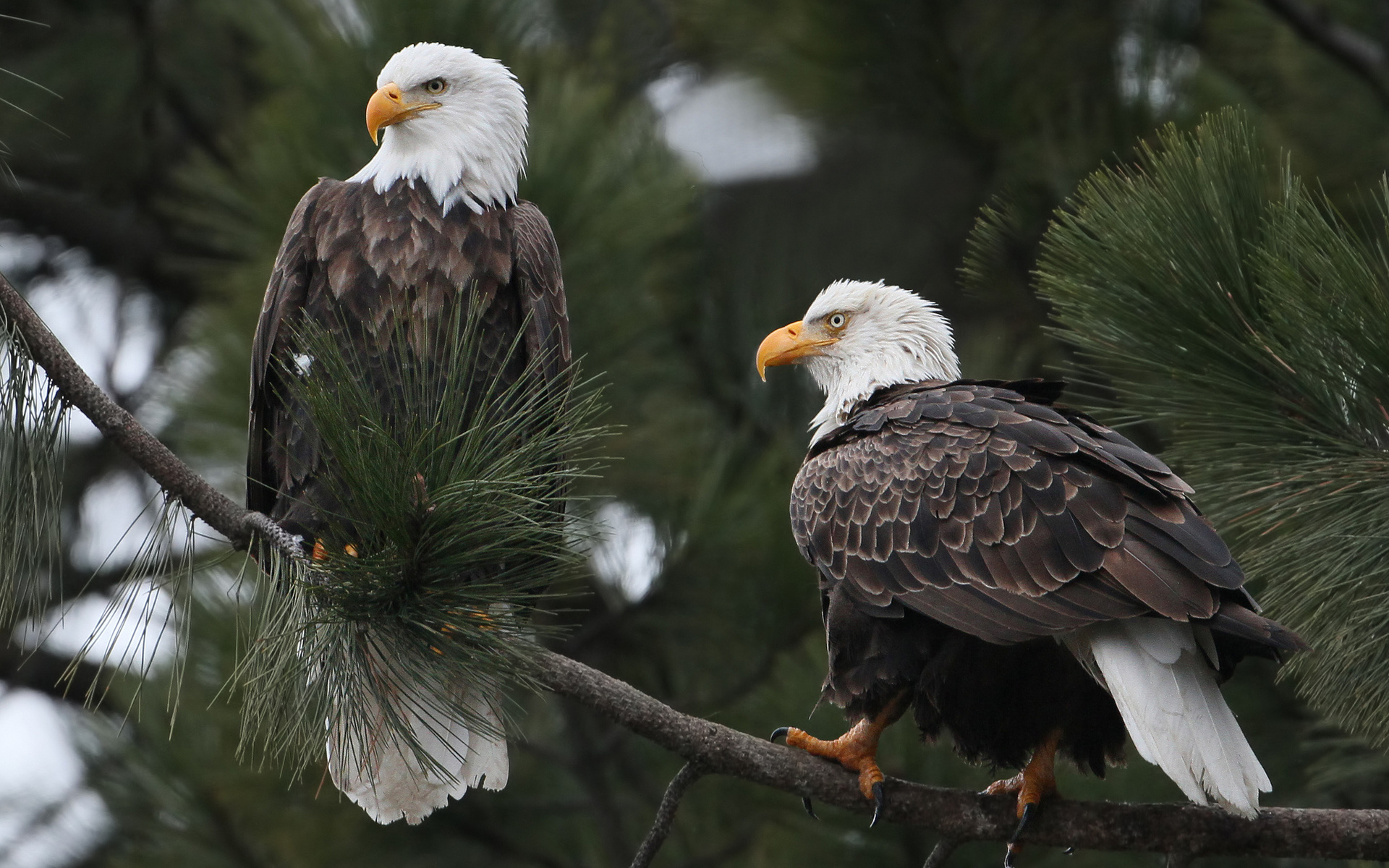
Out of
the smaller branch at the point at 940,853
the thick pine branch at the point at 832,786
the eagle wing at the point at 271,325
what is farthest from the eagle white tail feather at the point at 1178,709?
the eagle wing at the point at 271,325

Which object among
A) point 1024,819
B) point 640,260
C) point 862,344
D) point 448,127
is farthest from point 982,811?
point 640,260

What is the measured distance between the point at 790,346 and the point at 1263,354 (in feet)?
4.94

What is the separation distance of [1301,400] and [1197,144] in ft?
1.61

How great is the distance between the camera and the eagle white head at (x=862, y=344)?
11.9ft

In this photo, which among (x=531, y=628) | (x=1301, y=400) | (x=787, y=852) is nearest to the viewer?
(x=531, y=628)

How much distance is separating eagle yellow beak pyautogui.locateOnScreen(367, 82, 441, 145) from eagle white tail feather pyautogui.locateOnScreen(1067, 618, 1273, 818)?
1976 millimetres

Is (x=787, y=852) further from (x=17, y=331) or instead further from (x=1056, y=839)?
(x=17, y=331)

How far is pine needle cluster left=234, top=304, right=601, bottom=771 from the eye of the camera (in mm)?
2115

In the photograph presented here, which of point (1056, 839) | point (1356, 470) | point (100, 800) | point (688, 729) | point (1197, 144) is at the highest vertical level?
point (1197, 144)

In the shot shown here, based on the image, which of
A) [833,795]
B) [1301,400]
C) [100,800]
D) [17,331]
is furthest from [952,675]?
[100,800]

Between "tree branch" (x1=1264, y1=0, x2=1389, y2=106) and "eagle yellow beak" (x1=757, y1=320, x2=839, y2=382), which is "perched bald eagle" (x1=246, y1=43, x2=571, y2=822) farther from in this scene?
"tree branch" (x1=1264, y1=0, x2=1389, y2=106)

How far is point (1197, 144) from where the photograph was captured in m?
2.61

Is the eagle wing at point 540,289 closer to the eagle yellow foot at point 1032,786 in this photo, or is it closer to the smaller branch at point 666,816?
the smaller branch at point 666,816

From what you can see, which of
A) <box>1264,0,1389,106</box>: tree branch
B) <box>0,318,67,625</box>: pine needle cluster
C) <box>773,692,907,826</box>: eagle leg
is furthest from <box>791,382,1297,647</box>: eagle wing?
<box>1264,0,1389,106</box>: tree branch
